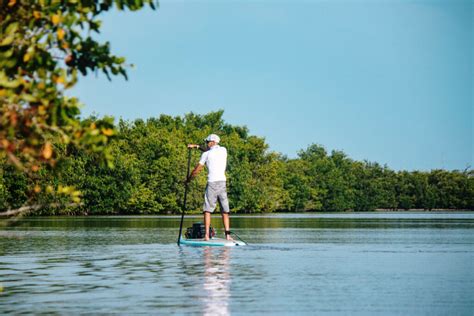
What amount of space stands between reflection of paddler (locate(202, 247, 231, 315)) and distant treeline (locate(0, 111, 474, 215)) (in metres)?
31.5

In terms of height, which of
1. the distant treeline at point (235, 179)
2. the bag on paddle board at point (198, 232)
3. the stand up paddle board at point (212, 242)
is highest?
the distant treeline at point (235, 179)

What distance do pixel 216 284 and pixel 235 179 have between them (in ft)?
293

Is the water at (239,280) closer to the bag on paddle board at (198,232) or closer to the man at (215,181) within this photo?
the man at (215,181)

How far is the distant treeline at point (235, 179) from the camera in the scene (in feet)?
273

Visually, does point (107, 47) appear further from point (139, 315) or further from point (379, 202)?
point (379, 202)

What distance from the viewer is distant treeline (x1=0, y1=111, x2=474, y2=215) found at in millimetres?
83188

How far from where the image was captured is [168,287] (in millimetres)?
12867

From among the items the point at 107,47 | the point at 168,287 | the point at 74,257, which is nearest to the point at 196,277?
the point at 168,287

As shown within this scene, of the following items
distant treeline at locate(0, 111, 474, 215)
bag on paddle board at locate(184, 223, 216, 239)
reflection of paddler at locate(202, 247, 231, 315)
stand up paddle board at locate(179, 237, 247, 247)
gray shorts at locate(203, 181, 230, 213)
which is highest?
distant treeline at locate(0, 111, 474, 215)

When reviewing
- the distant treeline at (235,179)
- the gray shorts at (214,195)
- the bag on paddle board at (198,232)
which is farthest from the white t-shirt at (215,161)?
the distant treeline at (235,179)

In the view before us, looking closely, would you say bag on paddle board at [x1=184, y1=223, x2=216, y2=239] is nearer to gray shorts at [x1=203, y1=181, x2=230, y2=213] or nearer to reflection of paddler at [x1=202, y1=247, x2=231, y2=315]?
gray shorts at [x1=203, y1=181, x2=230, y2=213]

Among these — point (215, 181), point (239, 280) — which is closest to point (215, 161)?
point (215, 181)

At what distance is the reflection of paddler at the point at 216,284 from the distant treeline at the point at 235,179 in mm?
31461

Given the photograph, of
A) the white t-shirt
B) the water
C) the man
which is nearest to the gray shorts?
the man
